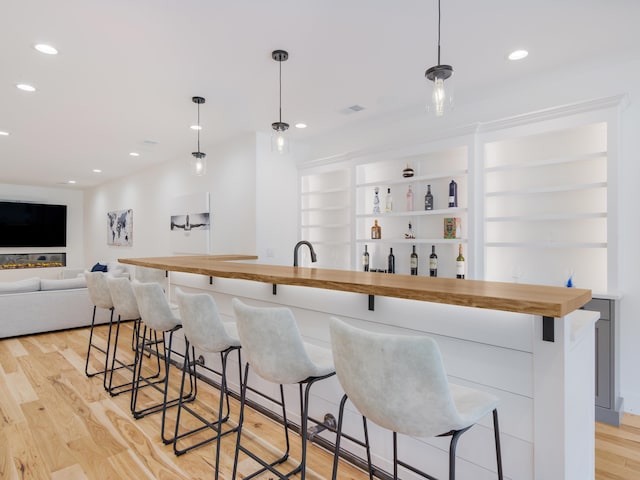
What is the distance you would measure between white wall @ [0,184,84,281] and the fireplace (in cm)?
8

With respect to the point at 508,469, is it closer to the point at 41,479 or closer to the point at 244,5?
the point at 41,479

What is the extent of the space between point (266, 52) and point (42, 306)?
486 centimetres

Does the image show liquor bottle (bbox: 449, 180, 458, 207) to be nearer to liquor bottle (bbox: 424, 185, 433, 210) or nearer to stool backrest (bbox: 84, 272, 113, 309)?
liquor bottle (bbox: 424, 185, 433, 210)

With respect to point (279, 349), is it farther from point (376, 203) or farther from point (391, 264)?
point (376, 203)

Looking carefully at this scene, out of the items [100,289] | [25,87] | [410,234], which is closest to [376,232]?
[410,234]

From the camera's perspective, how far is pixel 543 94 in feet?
10.5

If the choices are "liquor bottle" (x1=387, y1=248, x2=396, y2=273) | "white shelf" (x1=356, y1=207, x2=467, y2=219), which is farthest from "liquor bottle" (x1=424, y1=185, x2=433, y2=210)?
"liquor bottle" (x1=387, y1=248, x2=396, y2=273)

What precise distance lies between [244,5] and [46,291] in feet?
16.7

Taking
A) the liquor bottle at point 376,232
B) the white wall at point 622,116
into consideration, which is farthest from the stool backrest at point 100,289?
the white wall at point 622,116

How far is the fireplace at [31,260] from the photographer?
8.86 metres

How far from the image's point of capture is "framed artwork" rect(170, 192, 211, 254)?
218 inches

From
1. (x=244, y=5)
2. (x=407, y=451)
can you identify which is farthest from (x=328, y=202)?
(x=407, y=451)

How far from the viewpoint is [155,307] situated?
2.54 meters

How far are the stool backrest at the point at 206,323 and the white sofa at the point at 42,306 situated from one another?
4403 mm
